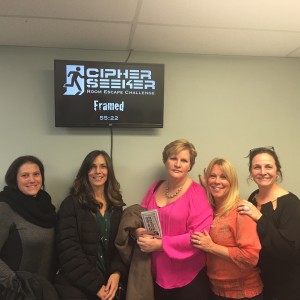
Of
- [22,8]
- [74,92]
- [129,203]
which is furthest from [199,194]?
[22,8]

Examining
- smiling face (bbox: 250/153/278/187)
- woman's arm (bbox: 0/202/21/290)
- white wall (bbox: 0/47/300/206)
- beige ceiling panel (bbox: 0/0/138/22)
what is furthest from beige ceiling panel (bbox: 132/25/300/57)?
woman's arm (bbox: 0/202/21/290)

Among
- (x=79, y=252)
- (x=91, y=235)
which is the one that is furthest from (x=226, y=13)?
(x=79, y=252)

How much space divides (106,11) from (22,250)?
1532 mm

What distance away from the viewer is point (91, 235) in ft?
6.58

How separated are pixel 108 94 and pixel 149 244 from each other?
1164 millimetres

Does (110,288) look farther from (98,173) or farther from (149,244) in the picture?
(98,173)

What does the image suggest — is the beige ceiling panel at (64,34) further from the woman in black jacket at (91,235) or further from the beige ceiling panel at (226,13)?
the woman in black jacket at (91,235)

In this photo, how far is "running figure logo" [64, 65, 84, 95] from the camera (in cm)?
233

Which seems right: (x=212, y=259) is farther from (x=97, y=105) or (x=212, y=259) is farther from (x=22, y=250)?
(x=97, y=105)

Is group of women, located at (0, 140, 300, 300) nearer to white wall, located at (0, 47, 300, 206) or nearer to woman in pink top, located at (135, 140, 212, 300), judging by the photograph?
woman in pink top, located at (135, 140, 212, 300)

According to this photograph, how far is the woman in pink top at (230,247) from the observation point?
177 cm

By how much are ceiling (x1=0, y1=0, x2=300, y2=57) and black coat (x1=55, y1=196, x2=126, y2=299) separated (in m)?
1.17

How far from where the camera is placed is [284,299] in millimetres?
1842

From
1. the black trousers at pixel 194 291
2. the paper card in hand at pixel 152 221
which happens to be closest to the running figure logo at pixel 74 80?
the paper card in hand at pixel 152 221
